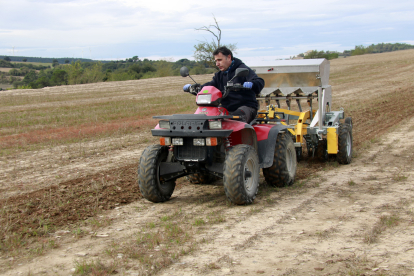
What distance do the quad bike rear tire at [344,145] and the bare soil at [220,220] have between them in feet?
0.74

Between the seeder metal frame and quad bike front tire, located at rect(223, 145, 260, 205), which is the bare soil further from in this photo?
the seeder metal frame

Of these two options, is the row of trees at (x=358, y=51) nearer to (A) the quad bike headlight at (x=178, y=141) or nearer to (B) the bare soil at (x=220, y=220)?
(B) the bare soil at (x=220, y=220)

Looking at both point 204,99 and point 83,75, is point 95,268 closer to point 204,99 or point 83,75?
point 204,99

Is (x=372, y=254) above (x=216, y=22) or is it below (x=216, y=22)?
below

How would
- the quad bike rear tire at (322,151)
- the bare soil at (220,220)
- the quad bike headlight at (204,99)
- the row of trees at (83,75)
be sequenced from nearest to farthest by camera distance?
the bare soil at (220,220) < the quad bike headlight at (204,99) < the quad bike rear tire at (322,151) < the row of trees at (83,75)

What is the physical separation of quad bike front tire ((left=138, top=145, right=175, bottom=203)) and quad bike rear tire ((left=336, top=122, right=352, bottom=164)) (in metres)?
4.07

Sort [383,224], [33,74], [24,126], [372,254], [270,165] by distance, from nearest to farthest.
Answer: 1. [372,254]
2. [383,224]
3. [270,165]
4. [24,126]
5. [33,74]

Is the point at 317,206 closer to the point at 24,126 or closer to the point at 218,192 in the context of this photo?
the point at 218,192

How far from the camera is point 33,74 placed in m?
71.6

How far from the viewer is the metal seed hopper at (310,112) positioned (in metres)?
8.22

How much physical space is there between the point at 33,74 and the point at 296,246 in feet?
248

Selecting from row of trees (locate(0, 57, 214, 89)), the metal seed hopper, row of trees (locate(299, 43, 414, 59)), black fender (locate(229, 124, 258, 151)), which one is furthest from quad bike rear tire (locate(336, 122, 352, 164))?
row of trees (locate(0, 57, 214, 89))

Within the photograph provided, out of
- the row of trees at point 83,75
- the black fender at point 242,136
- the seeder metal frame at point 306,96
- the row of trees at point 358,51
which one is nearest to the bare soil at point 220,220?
the seeder metal frame at point 306,96

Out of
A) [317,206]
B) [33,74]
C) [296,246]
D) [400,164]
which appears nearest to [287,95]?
[400,164]
